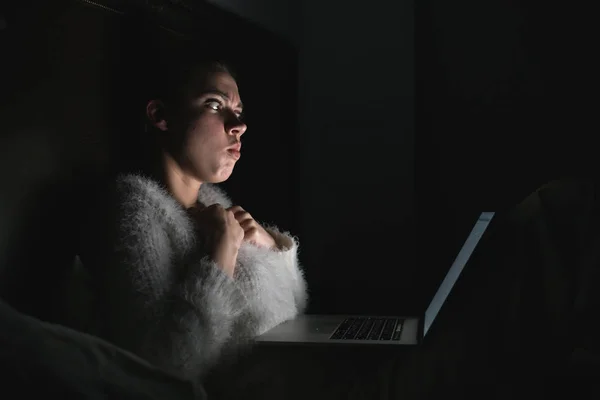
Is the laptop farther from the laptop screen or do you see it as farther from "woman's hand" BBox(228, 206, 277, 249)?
"woman's hand" BBox(228, 206, 277, 249)

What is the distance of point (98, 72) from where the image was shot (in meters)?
0.91

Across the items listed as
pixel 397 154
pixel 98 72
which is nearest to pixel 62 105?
pixel 98 72

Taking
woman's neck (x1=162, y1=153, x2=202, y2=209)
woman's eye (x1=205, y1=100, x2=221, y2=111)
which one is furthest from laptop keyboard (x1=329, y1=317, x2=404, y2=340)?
woman's eye (x1=205, y1=100, x2=221, y2=111)

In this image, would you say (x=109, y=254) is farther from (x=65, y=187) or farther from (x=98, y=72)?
(x=98, y=72)

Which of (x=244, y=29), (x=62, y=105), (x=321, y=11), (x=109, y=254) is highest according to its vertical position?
(x=321, y=11)

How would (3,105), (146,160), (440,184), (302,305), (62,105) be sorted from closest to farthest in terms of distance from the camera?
1. (3,105)
2. (62,105)
3. (146,160)
4. (302,305)
5. (440,184)

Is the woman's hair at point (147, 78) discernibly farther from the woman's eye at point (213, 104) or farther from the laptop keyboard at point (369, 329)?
the laptop keyboard at point (369, 329)

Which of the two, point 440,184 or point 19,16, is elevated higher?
point 19,16

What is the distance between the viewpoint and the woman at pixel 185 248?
857mm

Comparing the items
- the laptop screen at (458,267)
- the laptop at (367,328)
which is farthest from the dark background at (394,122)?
the laptop screen at (458,267)

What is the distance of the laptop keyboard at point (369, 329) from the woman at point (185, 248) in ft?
0.47

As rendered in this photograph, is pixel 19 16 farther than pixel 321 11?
No

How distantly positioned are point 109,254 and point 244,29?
759mm

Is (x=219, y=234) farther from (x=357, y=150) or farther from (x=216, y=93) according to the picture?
(x=357, y=150)
